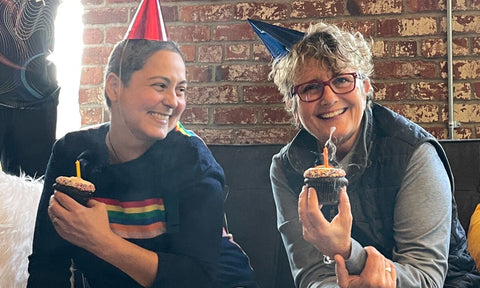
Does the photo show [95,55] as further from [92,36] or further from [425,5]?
[425,5]

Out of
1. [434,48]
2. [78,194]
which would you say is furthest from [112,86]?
[434,48]

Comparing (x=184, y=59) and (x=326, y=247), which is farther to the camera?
(x=184, y=59)

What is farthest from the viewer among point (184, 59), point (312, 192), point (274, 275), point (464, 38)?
point (464, 38)

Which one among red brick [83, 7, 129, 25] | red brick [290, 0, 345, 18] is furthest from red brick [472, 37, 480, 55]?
red brick [83, 7, 129, 25]

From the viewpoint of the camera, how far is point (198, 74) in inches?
49.4

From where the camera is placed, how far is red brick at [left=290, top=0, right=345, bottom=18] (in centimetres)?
146

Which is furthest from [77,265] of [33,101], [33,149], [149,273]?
[33,101]

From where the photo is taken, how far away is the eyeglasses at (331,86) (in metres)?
1.07

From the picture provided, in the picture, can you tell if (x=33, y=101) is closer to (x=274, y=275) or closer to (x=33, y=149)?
(x=33, y=149)

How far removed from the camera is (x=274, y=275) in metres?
1.26

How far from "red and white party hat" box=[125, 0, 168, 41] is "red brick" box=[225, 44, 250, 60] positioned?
0.30m

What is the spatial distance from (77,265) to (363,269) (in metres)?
0.56

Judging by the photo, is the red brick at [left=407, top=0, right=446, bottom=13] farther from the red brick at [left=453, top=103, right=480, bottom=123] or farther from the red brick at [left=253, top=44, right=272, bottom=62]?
the red brick at [left=253, top=44, right=272, bottom=62]

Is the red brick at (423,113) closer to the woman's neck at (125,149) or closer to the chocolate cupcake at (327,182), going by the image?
the chocolate cupcake at (327,182)
